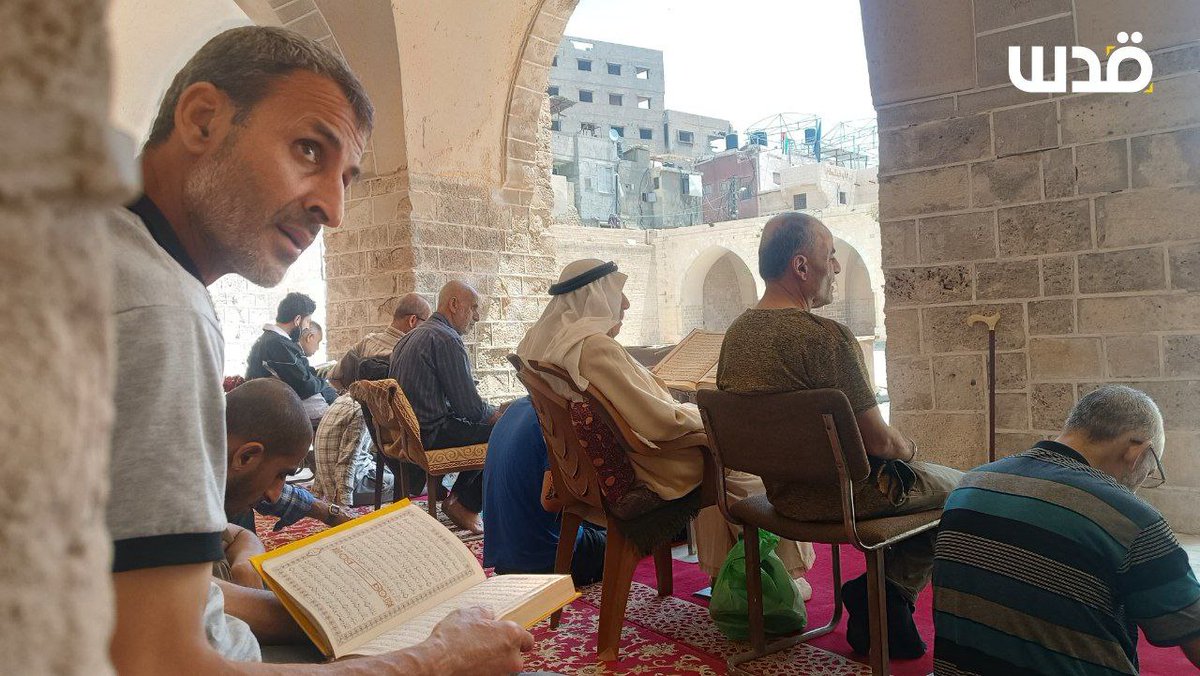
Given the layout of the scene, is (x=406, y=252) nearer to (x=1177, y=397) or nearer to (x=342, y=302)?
(x=342, y=302)

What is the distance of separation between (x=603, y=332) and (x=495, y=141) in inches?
162

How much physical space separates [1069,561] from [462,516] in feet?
11.6

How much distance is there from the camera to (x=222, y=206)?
968 millimetres

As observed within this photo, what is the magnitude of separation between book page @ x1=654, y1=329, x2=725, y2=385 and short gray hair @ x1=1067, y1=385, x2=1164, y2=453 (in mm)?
2199

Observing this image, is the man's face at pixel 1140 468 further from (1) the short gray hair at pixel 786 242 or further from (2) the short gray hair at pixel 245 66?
(2) the short gray hair at pixel 245 66

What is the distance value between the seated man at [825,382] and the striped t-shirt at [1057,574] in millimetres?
572

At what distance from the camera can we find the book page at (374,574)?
122 cm

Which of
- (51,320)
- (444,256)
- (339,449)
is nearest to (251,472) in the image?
(51,320)

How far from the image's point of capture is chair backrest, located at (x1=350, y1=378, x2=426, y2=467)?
421 centimetres

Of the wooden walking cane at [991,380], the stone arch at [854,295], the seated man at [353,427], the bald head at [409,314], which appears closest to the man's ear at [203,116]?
the wooden walking cane at [991,380]

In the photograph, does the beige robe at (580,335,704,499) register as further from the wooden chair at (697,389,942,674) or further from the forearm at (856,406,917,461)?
the forearm at (856,406,917,461)

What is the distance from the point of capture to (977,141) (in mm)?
3975

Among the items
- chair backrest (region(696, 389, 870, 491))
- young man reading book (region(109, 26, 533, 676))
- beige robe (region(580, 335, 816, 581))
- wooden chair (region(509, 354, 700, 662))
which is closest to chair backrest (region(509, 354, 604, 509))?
wooden chair (region(509, 354, 700, 662))

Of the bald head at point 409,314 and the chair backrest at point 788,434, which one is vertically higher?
the bald head at point 409,314
